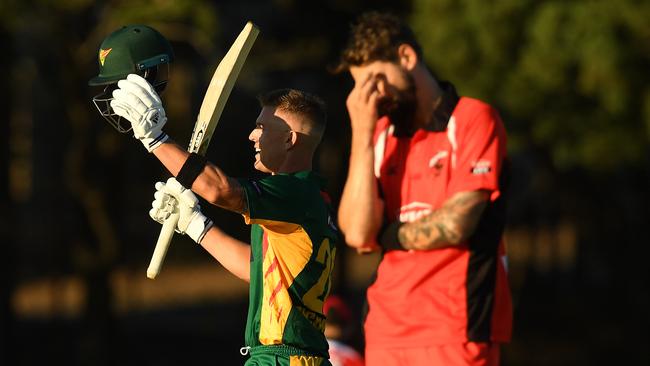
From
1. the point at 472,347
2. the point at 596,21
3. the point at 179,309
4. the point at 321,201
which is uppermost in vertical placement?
the point at 596,21

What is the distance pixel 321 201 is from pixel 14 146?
12925 millimetres

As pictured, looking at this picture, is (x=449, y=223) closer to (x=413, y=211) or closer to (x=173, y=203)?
(x=413, y=211)

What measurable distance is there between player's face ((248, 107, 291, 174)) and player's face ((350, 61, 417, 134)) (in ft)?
3.00

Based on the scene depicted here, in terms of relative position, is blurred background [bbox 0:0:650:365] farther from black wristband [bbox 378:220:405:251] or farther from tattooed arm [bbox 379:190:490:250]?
tattooed arm [bbox 379:190:490:250]

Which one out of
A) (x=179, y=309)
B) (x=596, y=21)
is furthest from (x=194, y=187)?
(x=179, y=309)

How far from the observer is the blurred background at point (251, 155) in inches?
574

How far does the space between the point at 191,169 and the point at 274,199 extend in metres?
0.37

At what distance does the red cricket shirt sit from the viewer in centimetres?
628

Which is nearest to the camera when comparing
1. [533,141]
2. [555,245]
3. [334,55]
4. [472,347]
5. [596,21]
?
[472,347]

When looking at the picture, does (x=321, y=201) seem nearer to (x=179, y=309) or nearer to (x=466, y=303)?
(x=466, y=303)

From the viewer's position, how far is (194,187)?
516 cm

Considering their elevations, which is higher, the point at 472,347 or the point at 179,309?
the point at 472,347

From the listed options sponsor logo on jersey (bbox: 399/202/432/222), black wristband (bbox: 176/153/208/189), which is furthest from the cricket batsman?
sponsor logo on jersey (bbox: 399/202/432/222)

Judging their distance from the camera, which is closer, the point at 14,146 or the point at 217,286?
the point at 14,146
